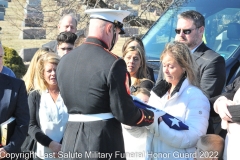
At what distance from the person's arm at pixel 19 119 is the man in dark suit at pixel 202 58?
1.47 meters

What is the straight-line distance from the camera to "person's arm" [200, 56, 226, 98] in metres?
4.88

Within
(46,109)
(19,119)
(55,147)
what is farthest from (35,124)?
(19,119)

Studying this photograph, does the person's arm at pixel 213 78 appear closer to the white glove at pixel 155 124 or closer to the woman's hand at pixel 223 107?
the woman's hand at pixel 223 107

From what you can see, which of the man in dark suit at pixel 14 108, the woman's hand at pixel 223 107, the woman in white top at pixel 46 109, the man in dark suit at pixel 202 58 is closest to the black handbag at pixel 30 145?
the woman in white top at pixel 46 109

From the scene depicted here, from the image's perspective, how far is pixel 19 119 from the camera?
416 cm

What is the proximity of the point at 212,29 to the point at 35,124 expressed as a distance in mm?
2943

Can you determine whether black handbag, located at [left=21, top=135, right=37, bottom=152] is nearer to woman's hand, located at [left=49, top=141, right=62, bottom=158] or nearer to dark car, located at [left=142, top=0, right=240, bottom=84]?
woman's hand, located at [left=49, top=141, right=62, bottom=158]

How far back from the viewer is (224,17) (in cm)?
671

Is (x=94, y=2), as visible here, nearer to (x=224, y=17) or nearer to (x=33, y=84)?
(x=224, y=17)

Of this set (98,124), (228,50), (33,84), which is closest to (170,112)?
(98,124)

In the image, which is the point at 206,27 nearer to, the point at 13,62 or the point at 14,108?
the point at 14,108

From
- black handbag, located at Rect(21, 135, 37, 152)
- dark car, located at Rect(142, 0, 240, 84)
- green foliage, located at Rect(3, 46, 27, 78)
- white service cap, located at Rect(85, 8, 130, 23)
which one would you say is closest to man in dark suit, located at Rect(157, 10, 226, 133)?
dark car, located at Rect(142, 0, 240, 84)

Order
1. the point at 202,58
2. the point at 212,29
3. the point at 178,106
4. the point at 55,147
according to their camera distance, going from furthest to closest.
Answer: the point at 212,29 < the point at 202,58 < the point at 55,147 < the point at 178,106

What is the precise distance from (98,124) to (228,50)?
3.24m
